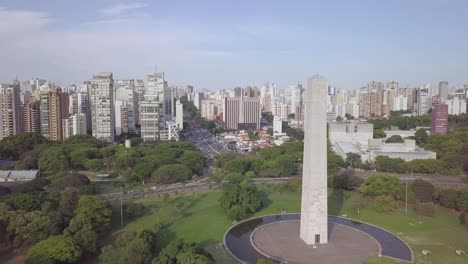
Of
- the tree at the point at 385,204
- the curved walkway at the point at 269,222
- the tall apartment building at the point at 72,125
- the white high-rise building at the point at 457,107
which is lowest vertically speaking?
the curved walkway at the point at 269,222

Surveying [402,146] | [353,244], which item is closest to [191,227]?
[353,244]

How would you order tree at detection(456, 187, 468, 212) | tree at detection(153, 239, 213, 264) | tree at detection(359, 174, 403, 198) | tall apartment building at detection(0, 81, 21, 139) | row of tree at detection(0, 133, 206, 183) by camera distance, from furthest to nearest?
tall apartment building at detection(0, 81, 21, 139) → row of tree at detection(0, 133, 206, 183) → tree at detection(359, 174, 403, 198) → tree at detection(456, 187, 468, 212) → tree at detection(153, 239, 213, 264)

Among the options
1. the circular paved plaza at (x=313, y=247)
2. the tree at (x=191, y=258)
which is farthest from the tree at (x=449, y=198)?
the tree at (x=191, y=258)

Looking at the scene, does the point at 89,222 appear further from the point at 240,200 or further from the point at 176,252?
the point at 240,200

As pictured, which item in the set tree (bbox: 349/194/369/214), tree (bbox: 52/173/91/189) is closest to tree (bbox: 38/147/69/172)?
tree (bbox: 52/173/91/189)

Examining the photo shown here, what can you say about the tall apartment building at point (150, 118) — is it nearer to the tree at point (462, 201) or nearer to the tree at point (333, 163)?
the tree at point (333, 163)

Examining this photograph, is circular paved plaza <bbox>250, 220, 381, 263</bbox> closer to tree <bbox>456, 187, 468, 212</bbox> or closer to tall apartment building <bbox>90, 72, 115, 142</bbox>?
tree <bbox>456, 187, 468, 212</bbox>
